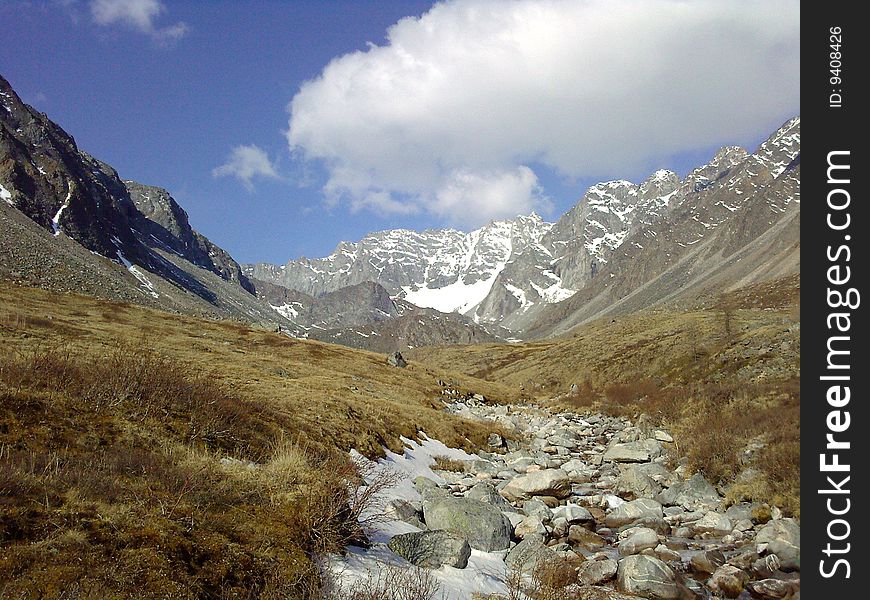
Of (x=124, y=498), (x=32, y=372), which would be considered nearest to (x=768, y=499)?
(x=124, y=498)

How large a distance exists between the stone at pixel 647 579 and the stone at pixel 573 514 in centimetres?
323

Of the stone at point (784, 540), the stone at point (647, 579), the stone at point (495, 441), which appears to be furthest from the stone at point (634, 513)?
the stone at point (495, 441)

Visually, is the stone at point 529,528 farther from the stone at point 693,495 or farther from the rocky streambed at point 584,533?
the stone at point 693,495

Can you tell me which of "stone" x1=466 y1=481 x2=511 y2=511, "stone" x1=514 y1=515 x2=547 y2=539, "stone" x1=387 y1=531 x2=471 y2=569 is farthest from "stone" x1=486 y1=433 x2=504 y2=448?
"stone" x1=387 y1=531 x2=471 y2=569

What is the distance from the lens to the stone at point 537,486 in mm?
15934

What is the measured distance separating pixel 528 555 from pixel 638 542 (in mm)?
3524

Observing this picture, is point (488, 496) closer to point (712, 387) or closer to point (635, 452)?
point (635, 452)

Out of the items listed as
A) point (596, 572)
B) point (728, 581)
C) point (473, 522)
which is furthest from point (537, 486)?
point (728, 581)

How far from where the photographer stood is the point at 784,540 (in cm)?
1110

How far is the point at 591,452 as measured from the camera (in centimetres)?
2453

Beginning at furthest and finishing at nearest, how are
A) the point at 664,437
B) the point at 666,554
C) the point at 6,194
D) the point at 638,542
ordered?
the point at 6,194 → the point at 664,437 → the point at 638,542 → the point at 666,554

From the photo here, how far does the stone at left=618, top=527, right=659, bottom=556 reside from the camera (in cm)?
1150
